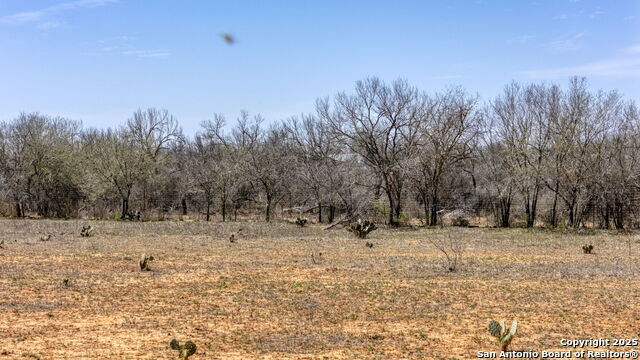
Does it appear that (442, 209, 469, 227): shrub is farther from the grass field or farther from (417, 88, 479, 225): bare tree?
the grass field

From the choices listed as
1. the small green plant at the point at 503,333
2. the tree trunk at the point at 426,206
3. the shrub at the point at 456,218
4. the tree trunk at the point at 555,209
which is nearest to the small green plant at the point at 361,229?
the tree trunk at the point at 426,206

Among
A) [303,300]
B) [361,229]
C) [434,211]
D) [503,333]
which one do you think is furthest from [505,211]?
[503,333]

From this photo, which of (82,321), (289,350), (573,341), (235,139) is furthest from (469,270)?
(235,139)

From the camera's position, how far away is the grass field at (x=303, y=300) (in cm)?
923

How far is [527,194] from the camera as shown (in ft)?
120

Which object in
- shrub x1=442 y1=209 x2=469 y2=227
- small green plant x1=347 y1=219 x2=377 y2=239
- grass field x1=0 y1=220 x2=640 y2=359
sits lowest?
grass field x1=0 y1=220 x2=640 y2=359

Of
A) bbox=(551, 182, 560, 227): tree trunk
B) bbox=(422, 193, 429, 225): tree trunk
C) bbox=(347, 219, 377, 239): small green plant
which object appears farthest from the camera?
bbox=(422, 193, 429, 225): tree trunk

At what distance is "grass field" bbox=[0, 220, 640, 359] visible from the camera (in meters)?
9.23

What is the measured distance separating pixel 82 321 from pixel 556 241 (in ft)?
72.4

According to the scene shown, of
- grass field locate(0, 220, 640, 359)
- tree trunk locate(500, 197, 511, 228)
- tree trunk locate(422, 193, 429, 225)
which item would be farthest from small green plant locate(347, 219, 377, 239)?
tree trunk locate(500, 197, 511, 228)

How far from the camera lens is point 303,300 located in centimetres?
1267

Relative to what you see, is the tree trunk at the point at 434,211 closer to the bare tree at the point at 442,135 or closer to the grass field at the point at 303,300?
the bare tree at the point at 442,135

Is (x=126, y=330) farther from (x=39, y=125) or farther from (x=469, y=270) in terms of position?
(x=39, y=125)

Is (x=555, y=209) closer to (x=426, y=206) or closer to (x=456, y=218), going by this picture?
(x=456, y=218)
